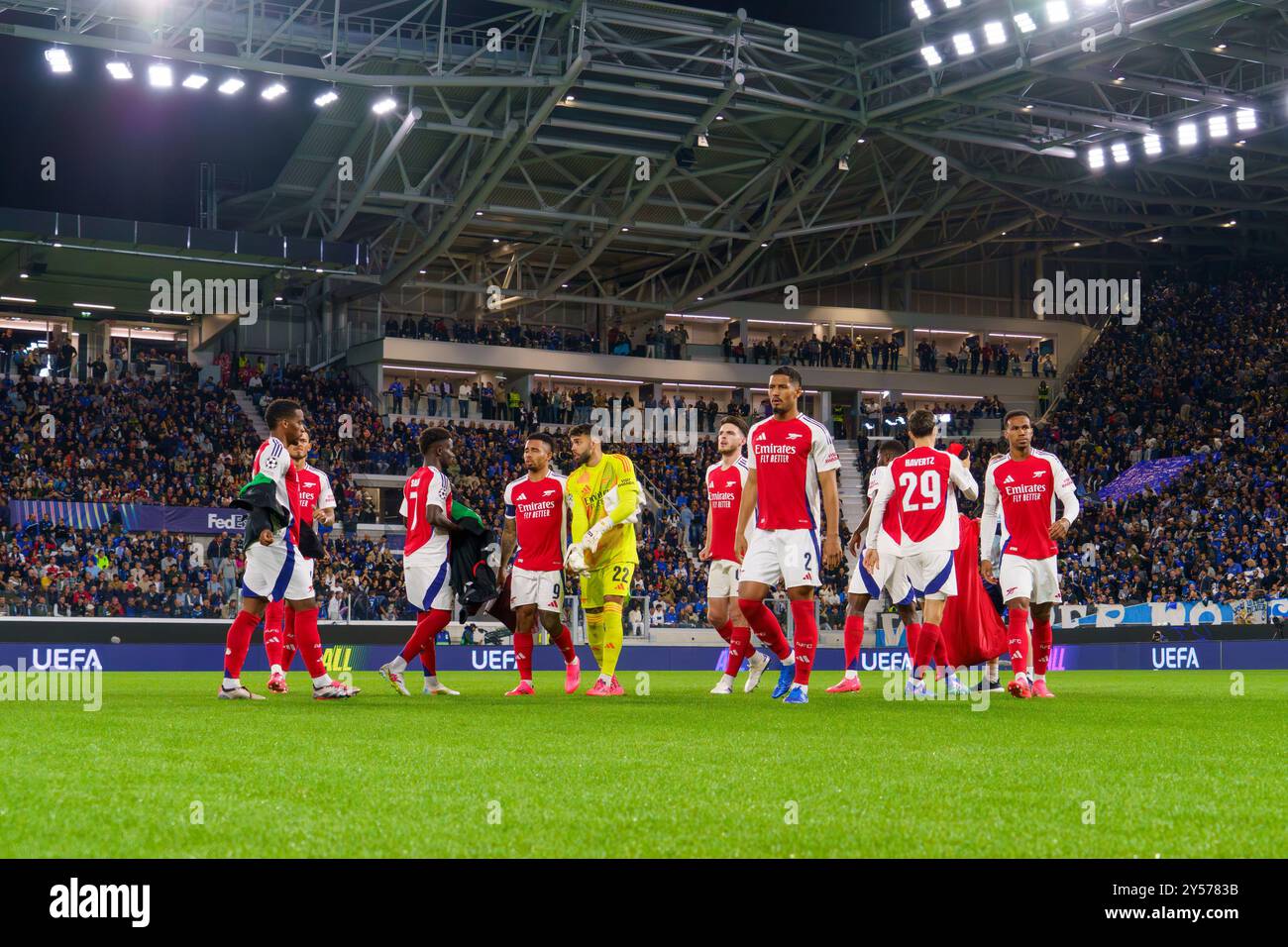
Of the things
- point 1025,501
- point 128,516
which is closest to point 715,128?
point 128,516

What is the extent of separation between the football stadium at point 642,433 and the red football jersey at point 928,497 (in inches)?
1.6

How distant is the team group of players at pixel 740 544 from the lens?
37.8ft

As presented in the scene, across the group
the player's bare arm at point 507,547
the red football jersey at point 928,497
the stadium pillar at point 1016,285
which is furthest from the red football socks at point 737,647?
the stadium pillar at point 1016,285

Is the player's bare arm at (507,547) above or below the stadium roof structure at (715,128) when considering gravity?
below

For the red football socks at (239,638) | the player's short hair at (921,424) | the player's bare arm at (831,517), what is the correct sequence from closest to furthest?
1. the player's bare arm at (831,517)
2. the red football socks at (239,638)
3. the player's short hair at (921,424)

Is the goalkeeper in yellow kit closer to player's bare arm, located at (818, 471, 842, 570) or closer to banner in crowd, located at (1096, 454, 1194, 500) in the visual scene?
player's bare arm, located at (818, 471, 842, 570)

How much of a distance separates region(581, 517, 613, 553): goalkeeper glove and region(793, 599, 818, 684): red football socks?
185 cm

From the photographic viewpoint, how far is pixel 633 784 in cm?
571

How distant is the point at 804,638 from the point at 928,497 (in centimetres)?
157

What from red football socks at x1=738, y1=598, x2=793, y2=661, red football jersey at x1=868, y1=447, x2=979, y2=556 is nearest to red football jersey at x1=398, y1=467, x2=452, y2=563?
red football socks at x1=738, y1=598, x2=793, y2=661

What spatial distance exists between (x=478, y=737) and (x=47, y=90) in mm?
30969

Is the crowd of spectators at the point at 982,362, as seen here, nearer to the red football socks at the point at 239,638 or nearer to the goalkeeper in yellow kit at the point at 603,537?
the goalkeeper in yellow kit at the point at 603,537

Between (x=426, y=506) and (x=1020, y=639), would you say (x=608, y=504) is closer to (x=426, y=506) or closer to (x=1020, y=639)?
(x=426, y=506)
